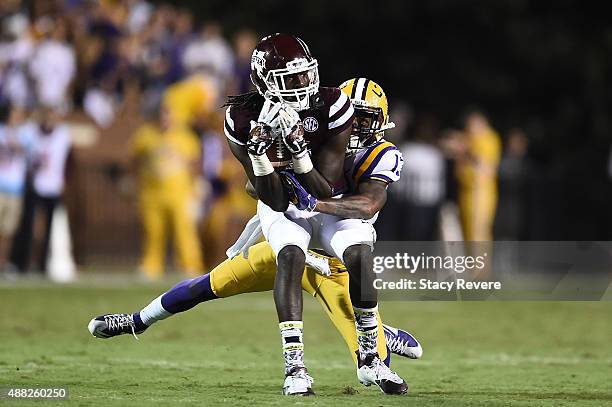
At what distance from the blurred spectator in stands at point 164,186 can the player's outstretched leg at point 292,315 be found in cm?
909

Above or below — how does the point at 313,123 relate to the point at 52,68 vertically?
below

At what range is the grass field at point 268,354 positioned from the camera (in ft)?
25.6

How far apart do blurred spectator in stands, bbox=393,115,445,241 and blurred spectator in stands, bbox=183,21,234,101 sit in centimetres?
280

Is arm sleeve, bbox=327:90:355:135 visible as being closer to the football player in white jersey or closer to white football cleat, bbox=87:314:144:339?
the football player in white jersey

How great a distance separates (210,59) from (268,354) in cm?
936

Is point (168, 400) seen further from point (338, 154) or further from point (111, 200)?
point (111, 200)

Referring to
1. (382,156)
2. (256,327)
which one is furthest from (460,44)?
(382,156)

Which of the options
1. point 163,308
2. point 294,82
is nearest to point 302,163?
point 294,82

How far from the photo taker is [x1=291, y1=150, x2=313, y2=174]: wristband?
24.8 feet

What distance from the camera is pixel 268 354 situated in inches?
403

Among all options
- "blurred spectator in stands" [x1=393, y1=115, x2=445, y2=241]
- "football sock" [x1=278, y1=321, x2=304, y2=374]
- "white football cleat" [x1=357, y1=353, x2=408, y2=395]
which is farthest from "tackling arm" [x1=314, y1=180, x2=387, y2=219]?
"blurred spectator in stands" [x1=393, y1=115, x2=445, y2=241]

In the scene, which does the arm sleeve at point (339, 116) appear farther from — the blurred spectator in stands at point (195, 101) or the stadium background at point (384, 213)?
the blurred spectator in stands at point (195, 101)

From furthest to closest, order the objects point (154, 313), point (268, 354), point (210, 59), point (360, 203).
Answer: point (210, 59) < point (268, 354) < point (154, 313) < point (360, 203)

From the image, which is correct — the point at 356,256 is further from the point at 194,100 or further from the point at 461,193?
the point at 461,193
